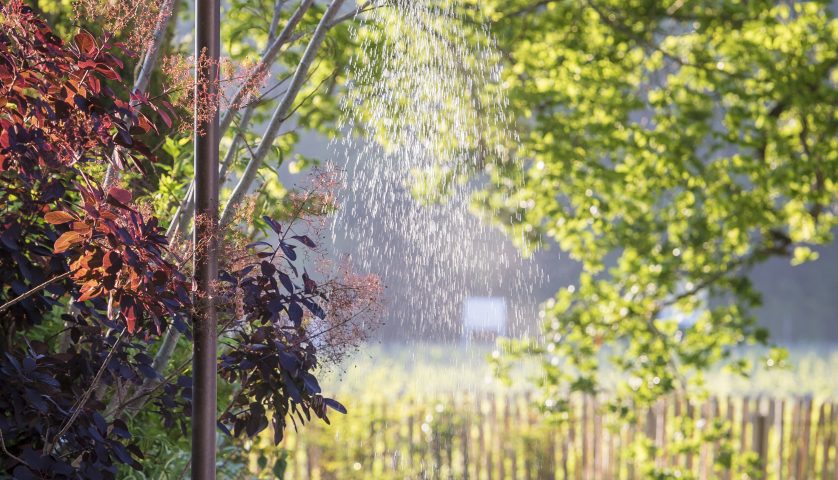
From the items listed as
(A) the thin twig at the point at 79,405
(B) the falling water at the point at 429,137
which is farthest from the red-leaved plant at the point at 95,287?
(B) the falling water at the point at 429,137

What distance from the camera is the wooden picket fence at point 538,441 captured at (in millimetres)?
5359

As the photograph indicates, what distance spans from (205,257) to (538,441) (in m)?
4.31

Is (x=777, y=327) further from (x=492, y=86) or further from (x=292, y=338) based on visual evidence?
(x=292, y=338)

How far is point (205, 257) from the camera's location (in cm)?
180

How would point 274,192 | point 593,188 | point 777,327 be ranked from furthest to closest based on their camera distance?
point 777,327, point 593,188, point 274,192

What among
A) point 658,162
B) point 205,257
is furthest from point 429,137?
point 205,257

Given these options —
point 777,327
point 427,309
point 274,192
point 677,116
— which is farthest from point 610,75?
point 777,327

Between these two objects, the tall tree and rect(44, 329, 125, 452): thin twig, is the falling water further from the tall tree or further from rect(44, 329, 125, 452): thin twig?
rect(44, 329, 125, 452): thin twig

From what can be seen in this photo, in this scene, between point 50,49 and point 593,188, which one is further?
point 593,188

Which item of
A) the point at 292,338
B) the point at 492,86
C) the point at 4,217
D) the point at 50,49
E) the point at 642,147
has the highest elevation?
the point at 492,86

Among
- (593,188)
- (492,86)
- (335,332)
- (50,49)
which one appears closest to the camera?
(50,49)

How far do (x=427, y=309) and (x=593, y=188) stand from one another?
3.37 feet

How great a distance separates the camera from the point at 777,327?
22.4 m

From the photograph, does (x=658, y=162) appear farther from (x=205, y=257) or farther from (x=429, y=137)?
(x=205, y=257)
